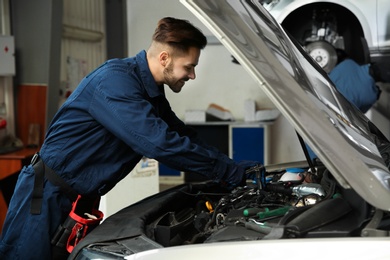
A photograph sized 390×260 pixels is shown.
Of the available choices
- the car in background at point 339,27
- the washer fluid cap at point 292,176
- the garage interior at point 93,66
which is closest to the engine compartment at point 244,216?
Answer: the washer fluid cap at point 292,176

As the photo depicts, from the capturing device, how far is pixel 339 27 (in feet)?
16.6

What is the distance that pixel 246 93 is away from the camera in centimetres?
693

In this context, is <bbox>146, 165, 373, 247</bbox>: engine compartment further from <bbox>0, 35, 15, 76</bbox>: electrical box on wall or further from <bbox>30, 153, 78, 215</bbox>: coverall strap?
<bbox>0, 35, 15, 76</bbox>: electrical box on wall

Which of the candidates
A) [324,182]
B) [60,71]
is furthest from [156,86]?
[60,71]

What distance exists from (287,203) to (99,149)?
744 mm

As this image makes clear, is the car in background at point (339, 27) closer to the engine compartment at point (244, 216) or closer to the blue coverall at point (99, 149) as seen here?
the engine compartment at point (244, 216)

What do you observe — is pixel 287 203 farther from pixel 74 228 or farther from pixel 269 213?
pixel 74 228

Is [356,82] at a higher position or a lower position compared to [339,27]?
lower

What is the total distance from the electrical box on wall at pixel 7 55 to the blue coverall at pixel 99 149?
3379 mm

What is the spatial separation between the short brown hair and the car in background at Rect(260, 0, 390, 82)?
2794mm

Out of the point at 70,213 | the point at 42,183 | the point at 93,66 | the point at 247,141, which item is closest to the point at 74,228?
the point at 70,213

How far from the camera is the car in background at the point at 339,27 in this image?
15.3 ft

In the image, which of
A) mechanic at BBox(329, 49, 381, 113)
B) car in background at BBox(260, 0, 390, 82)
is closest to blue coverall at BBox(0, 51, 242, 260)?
mechanic at BBox(329, 49, 381, 113)

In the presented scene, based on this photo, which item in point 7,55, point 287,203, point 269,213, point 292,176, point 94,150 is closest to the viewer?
point 269,213
